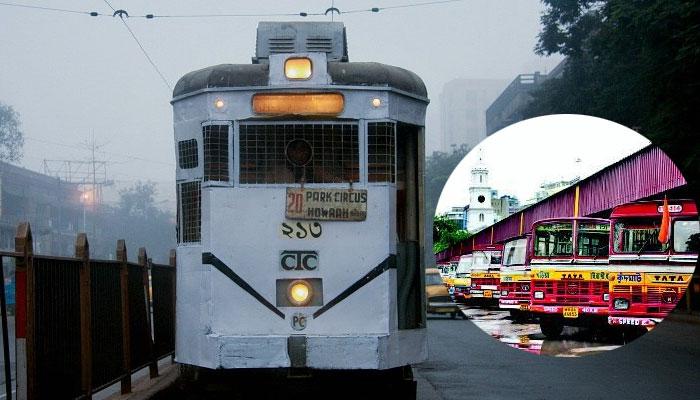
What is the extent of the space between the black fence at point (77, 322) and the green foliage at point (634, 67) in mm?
13372

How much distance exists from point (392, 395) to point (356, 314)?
0.91 meters

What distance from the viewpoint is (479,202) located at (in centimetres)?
751

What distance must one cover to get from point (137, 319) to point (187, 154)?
4413 mm

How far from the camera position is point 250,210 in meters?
8.68

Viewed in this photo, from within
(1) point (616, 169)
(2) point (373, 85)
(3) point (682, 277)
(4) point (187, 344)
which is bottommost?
(4) point (187, 344)

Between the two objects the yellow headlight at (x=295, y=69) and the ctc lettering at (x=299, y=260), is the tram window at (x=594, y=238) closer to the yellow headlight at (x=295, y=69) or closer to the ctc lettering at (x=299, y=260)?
the ctc lettering at (x=299, y=260)

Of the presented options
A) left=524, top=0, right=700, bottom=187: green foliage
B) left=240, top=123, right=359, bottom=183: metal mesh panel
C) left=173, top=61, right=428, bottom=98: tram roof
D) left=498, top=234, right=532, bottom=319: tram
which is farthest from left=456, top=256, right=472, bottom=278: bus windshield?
left=524, top=0, right=700, bottom=187: green foliage

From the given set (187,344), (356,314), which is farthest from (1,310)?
(356,314)

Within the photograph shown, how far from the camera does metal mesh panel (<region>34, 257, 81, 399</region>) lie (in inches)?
324

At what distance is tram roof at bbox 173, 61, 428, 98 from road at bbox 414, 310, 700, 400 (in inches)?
175

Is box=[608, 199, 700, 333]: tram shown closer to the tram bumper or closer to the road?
the tram bumper

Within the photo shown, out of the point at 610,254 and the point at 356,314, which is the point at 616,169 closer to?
the point at 610,254

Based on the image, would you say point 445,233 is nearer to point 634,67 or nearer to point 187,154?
point 187,154

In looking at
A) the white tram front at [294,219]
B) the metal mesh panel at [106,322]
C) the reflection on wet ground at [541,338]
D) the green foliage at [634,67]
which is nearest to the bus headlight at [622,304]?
the reflection on wet ground at [541,338]
